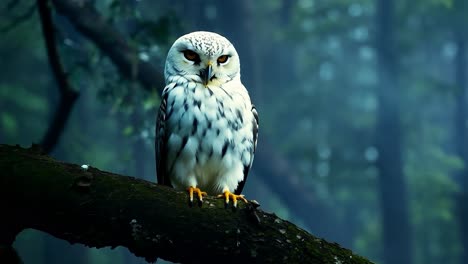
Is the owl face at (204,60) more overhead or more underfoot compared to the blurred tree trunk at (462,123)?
more underfoot

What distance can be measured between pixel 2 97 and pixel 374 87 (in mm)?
10012

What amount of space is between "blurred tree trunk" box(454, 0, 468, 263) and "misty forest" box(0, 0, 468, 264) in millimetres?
47

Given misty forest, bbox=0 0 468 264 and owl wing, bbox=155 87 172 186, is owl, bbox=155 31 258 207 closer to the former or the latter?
owl wing, bbox=155 87 172 186

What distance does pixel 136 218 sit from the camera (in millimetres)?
2420

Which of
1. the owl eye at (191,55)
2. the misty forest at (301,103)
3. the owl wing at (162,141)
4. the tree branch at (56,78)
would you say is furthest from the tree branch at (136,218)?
the misty forest at (301,103)

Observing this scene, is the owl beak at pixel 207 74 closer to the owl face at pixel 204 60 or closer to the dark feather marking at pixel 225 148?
the owl face at pixel 204 60

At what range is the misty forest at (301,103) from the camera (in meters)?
6.45

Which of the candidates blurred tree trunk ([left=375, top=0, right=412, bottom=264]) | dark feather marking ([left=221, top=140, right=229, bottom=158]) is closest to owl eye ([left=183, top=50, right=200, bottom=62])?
dark feather marking ([left=221, top=140, right=229, bottom=158])

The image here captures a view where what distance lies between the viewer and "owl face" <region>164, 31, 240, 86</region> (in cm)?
319

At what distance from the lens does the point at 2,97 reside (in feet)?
45.5

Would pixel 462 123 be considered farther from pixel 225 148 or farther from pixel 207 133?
pixel 207 133

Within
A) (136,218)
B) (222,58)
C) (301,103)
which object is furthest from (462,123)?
(136,218)

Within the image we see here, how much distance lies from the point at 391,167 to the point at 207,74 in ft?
42.2

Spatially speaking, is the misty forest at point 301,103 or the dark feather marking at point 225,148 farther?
the misty forest at point 301,103
